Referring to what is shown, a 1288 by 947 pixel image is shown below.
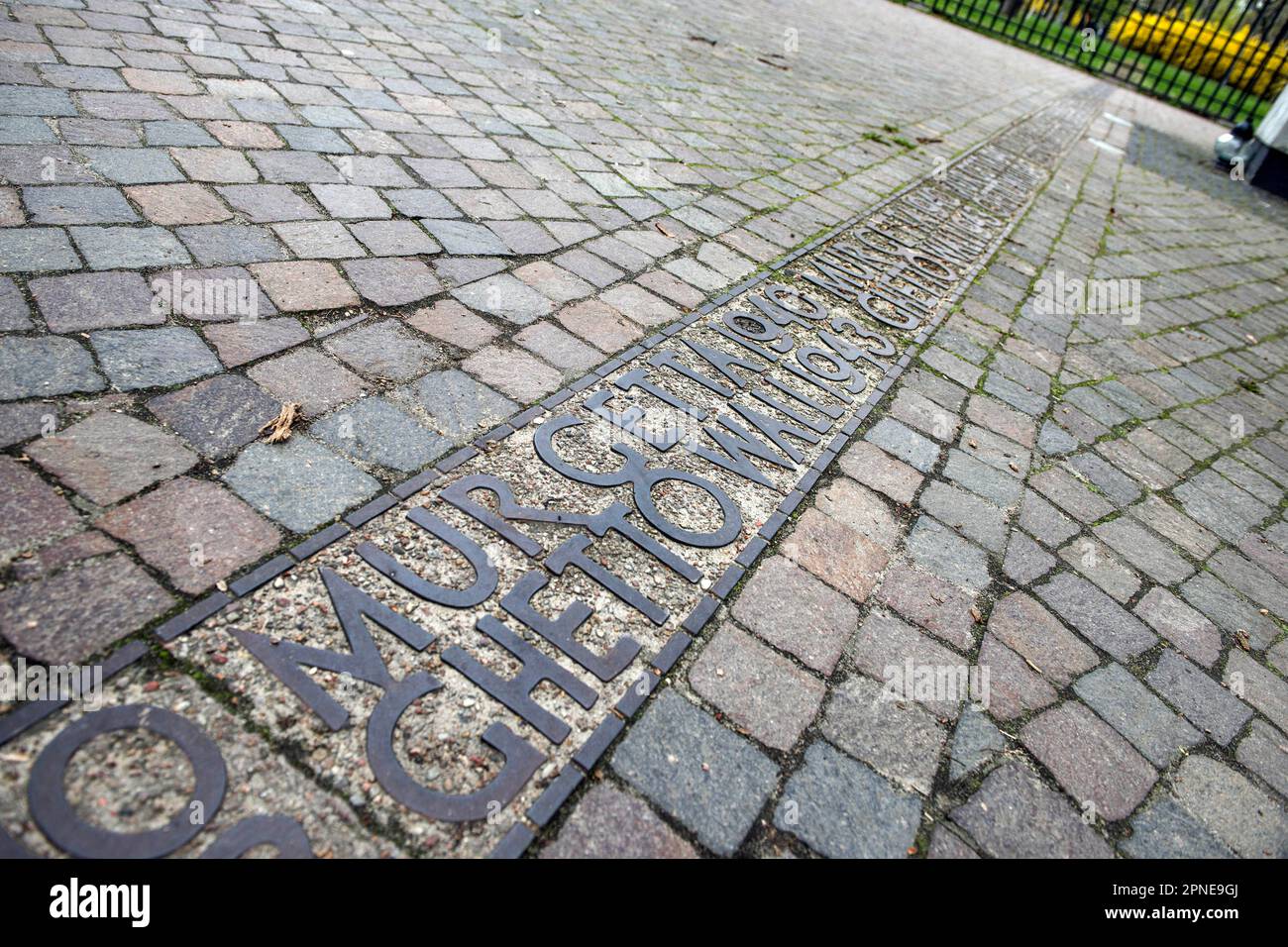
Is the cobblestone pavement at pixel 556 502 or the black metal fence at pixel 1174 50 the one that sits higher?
the black metal fence at pixel 1174 50

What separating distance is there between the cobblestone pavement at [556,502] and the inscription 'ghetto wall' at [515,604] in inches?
0.4

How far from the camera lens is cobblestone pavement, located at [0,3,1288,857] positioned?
153cm

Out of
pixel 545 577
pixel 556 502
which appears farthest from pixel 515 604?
pixel 556 502

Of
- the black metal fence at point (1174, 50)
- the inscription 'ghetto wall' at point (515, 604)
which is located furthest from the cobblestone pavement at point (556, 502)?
the black metal fence at point (1174, 50)

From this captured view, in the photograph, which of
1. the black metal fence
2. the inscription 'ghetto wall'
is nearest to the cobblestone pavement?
the inscription 'ghetto wall'

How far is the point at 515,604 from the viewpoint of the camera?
73.3 inches

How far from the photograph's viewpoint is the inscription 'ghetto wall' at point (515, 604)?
1.44 m

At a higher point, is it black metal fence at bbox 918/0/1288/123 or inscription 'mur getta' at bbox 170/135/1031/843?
black metal fence at bbox 918/0/1288/123

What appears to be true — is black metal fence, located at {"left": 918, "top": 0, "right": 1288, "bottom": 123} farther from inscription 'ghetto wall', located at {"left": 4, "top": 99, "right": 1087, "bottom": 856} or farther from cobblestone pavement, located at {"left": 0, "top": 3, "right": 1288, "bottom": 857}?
inscription 'ghetto wall', located at {"left": 4, "top": 99, "right": 1087, "bottom": 856}

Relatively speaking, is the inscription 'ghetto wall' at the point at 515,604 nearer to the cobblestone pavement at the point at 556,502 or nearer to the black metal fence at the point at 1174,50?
the cobblestone pavement at the point at 556,502

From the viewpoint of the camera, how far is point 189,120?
3455 millimetres

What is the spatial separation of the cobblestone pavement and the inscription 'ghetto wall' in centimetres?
1

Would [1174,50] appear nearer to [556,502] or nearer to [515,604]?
[556,502]
